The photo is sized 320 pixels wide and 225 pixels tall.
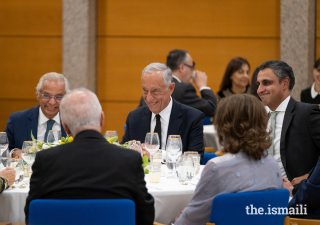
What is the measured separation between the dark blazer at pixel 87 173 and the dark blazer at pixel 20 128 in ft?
5.32

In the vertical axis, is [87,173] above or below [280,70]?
below

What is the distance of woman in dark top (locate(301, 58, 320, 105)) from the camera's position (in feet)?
16.5

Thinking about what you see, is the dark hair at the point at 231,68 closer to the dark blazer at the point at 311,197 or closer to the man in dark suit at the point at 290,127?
the man in dark suit at the point at 290,127

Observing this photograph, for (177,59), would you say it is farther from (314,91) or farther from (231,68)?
(314,91)

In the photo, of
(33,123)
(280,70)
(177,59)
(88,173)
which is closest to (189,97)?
(177,59)

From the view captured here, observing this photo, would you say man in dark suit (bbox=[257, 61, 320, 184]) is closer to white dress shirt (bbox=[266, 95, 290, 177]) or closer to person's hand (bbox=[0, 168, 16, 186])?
white dress shirt (bbox=[266, 95, 290, 177])

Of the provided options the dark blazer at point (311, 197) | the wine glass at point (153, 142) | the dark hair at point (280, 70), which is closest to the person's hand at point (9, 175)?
the wine glass at point (153, 142)

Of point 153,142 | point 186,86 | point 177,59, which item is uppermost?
point 177,59

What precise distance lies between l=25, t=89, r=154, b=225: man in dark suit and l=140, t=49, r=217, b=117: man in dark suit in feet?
8.79

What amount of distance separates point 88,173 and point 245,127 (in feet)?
2.44

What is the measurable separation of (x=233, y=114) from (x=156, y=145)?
853 mm

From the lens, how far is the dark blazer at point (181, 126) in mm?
3078

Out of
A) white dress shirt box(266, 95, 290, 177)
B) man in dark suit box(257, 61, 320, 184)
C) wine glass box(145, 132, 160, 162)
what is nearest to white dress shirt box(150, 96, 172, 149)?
wine glass box(145, 132, 160, 162)

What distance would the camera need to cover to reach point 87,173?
1.57 m
